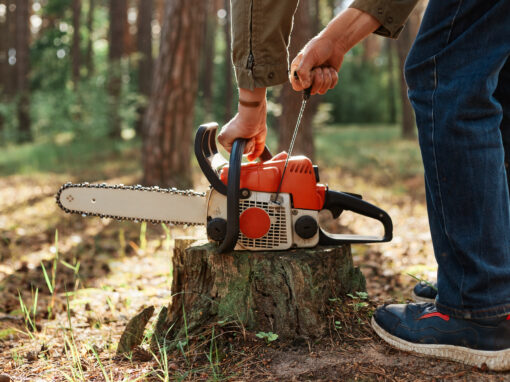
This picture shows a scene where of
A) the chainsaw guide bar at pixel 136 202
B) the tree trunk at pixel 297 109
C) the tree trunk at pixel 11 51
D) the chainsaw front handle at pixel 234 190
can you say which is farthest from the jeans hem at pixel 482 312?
the tree trunk at pixel 11 51

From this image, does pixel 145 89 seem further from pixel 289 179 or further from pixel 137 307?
pixel 289 179

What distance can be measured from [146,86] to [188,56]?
319 inches

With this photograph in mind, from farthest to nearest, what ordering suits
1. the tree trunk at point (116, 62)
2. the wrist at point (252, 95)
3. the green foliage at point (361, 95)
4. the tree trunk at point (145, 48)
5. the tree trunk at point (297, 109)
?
the green foliage at point (361, 95) → the tree trunk at point (145, 48) → the tree trunk at point (116, 62) → the tree trunk at point (297, 109) → the wrist at point (252, 95)

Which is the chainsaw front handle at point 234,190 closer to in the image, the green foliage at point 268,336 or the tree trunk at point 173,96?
the green foliage at point 268,336

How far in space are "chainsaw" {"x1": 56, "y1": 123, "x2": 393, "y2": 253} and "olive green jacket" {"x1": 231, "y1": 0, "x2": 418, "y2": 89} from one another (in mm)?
297

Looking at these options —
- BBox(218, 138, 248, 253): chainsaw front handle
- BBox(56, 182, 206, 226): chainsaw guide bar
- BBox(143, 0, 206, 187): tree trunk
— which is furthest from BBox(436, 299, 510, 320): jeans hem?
BBox(143, 0, 206, 187): tree trunk

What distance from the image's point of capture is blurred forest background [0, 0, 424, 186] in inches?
216

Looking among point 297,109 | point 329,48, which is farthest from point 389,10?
point 297,109

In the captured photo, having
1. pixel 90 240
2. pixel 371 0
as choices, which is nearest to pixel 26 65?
pixel 90 240

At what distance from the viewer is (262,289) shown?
200cm

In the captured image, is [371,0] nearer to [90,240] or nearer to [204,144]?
[204,144]

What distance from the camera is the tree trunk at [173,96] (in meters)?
5.43

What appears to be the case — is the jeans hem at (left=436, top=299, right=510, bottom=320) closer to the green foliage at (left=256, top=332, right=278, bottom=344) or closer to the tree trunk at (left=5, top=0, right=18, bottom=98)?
the green foliage at (left=256, top=332, right=278, bottom=344)

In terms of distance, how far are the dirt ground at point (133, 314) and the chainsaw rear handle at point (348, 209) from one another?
28 cm
